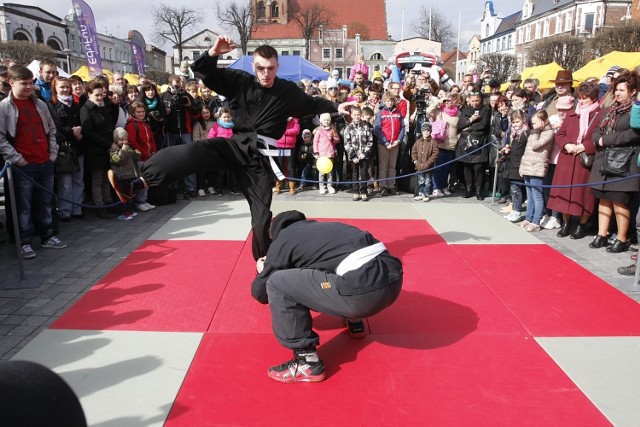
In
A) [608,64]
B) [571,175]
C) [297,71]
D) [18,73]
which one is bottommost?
[571,175]

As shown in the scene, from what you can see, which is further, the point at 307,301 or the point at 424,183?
the point at 424,183

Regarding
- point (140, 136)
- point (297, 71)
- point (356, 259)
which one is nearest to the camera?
point (356, 259)

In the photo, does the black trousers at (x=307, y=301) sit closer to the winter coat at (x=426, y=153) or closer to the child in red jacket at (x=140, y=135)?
the child in red jacket at (x=140, y=135)

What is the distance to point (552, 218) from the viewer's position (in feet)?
23.0

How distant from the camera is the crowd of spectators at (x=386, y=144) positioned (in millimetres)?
5676

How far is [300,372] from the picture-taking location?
10.4 feet

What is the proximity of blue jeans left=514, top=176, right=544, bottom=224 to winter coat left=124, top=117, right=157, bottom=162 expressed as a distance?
5768 millimetres

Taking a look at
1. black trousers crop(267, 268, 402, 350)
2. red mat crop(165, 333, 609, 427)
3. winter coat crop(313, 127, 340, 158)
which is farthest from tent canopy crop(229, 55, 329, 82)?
black trousers crop(267, 268, 402, 350)

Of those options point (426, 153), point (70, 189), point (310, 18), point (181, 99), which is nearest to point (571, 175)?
point (426, 153)

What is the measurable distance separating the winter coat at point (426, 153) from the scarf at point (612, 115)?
3.09 meters

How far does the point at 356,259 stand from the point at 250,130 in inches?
83.2

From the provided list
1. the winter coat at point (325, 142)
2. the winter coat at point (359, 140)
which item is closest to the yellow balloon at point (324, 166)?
the winter coat at point (359, 140)

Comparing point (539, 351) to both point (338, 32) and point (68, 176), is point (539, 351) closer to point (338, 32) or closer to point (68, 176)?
point (68, 176)

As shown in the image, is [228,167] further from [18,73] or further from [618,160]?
[618,160]
